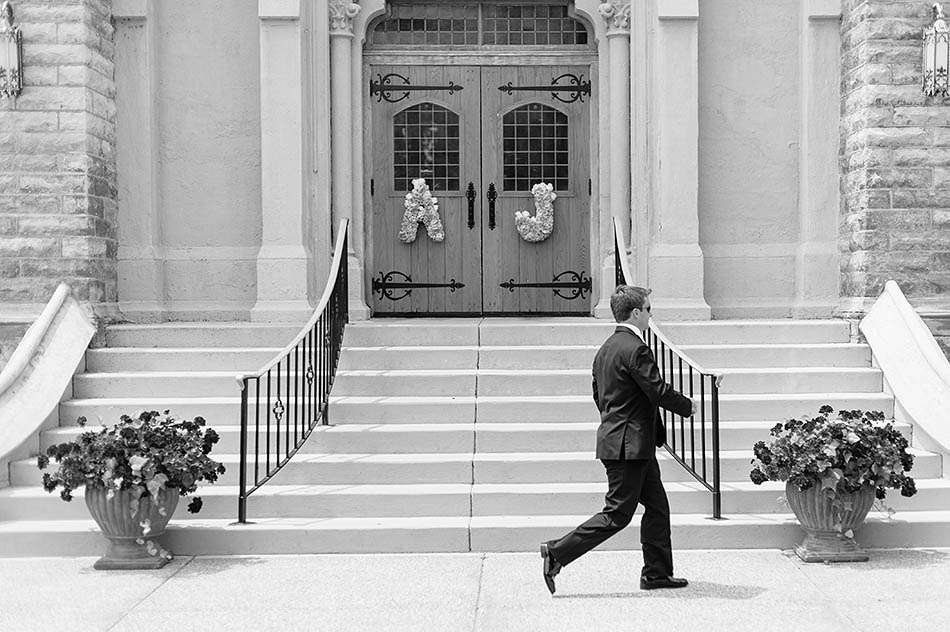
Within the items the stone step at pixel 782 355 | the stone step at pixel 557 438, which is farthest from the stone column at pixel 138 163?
the stone step at pixel 782 355

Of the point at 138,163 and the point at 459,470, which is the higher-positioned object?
the point at 138,163

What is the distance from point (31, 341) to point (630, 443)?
188 inches

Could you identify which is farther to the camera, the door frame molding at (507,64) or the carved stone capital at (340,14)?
the door frame molding at (507,64)

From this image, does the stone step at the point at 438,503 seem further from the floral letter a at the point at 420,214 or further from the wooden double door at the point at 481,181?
the floral letter a at the point at 420,214

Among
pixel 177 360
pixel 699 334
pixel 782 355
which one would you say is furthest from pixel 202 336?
pixel 782 355

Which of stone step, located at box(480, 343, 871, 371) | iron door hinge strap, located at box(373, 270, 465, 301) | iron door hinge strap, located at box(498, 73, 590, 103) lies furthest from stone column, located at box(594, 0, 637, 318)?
stone step, located at box(480, 343, 871, 371)

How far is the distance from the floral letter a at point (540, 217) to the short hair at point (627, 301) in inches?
206

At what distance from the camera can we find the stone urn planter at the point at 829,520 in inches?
270

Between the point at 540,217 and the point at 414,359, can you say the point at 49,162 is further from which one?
the point at 540,217

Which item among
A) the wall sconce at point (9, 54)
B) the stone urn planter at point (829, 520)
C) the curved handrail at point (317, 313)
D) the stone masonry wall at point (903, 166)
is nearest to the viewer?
the stone urn planter at point (829, 520)

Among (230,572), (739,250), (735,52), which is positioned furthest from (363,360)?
(735,52)

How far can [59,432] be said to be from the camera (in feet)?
27.9

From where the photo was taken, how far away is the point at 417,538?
7.28 metres

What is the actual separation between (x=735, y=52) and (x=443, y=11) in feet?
9.13
